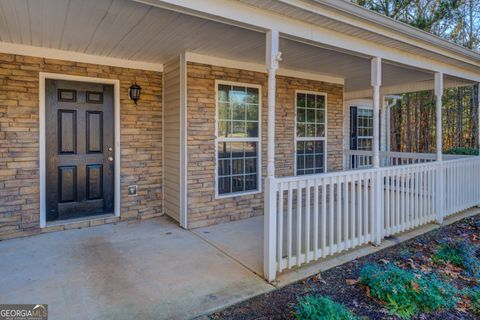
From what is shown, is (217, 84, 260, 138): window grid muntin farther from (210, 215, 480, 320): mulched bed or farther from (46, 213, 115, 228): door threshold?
(210, 215, 480, 320): mulched bed

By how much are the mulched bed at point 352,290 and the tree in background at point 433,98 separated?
5.99 m

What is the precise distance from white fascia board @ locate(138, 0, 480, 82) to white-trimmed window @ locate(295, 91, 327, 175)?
1.94m

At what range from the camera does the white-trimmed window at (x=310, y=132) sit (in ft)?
19.9

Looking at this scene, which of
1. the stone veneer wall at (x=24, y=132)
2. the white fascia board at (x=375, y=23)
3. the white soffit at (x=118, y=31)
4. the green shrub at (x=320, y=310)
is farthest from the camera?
the stone veneer wall at (x=24, y=132)

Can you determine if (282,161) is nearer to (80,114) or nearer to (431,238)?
(431,238)

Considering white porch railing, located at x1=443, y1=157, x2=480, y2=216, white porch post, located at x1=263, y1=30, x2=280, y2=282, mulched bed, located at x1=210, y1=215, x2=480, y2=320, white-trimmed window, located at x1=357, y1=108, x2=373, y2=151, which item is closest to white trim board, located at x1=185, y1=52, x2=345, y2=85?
white porch post, located at x1=263, y1=30, x2=280, y2=282

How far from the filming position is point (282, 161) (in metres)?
5.80

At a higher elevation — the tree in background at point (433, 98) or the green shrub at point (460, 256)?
the tree in background at point (433, 98)

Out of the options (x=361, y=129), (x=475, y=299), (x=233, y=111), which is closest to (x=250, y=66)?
(x=233, y=111)

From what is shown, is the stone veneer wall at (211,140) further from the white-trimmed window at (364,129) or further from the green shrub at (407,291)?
the white-trimmed window at (364,129)

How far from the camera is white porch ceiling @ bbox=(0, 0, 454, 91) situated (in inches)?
118

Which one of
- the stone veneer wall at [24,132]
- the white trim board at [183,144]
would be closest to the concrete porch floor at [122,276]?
the stone veneer wall at [24,132]

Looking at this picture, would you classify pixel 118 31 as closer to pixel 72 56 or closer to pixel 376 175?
pixel 72 56

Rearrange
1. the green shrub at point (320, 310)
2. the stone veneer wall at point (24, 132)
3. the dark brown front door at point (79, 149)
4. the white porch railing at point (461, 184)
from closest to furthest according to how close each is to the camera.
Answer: the green shrub at point (320, 310) < the stone veneer wall at point (24, 132) < the dark brown front door at point (79, 149) < the white porch railing at point (461, 184)
